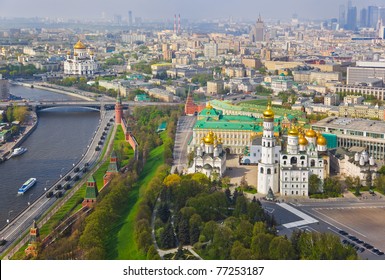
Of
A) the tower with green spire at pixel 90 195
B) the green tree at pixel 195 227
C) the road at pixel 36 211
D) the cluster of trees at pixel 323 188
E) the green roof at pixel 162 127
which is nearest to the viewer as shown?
the green tree at pixel 195 227

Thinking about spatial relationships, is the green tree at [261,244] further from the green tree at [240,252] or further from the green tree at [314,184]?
the green tree at [314,184]

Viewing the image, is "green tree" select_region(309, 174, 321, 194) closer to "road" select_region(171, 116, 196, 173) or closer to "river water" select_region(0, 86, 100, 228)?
"road" select_region(171, 116, 196, 173)

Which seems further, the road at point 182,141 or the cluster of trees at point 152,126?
the cluster of trees at point 152,126

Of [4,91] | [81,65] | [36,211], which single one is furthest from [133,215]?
[81,65]

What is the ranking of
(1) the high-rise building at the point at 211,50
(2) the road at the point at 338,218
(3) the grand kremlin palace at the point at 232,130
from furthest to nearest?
(1) the high-rise building at the point at 211,50
(3) the grand kremlin palace at the point at 232,130
(2) the road at the point at 338,218

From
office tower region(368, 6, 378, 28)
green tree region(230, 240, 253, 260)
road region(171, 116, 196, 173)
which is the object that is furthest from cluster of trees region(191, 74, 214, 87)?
green tree region(230, 240, 253, 260)

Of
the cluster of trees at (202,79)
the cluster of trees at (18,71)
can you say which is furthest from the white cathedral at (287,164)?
the cluster of trees at (18,71)
